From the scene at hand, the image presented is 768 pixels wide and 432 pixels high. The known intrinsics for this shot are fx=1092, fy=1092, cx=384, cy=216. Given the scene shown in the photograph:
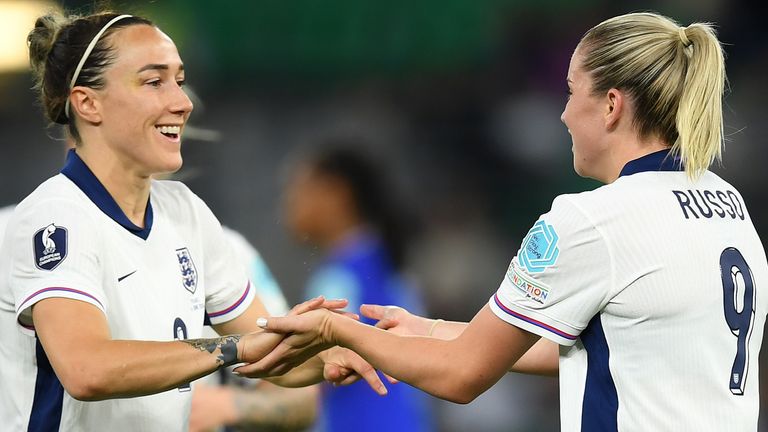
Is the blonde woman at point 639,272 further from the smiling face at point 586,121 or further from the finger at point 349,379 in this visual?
the finger at point 349,379

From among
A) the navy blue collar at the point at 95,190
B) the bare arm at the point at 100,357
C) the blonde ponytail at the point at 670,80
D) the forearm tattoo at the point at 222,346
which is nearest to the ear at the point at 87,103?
the navy blue collar at the point at 95,190

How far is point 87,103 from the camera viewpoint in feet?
10.3

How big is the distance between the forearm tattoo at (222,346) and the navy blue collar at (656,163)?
3.79 feet

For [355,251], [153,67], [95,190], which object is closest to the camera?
[95,190]

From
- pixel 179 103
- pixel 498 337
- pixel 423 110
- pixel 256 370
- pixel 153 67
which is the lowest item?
pixel 423 110

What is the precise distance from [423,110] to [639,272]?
23.5 feet

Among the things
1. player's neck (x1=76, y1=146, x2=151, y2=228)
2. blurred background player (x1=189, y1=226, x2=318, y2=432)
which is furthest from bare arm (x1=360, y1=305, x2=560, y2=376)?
blurred background player (x1=189, y1=226, x2=318, y2=432)

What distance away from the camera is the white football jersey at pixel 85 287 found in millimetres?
2828

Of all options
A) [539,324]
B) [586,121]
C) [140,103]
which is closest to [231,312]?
[140,103]

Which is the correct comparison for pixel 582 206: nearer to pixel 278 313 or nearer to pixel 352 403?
pixel 278 313

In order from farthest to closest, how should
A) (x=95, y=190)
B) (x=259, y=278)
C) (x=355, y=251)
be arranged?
(x=355, y=251)
(x=259, y=278)
(x=95, y=190)

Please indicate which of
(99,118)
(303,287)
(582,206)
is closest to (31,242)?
(99,118)

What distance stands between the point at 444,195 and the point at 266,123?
1672mm

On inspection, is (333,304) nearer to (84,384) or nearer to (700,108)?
(84,384)
